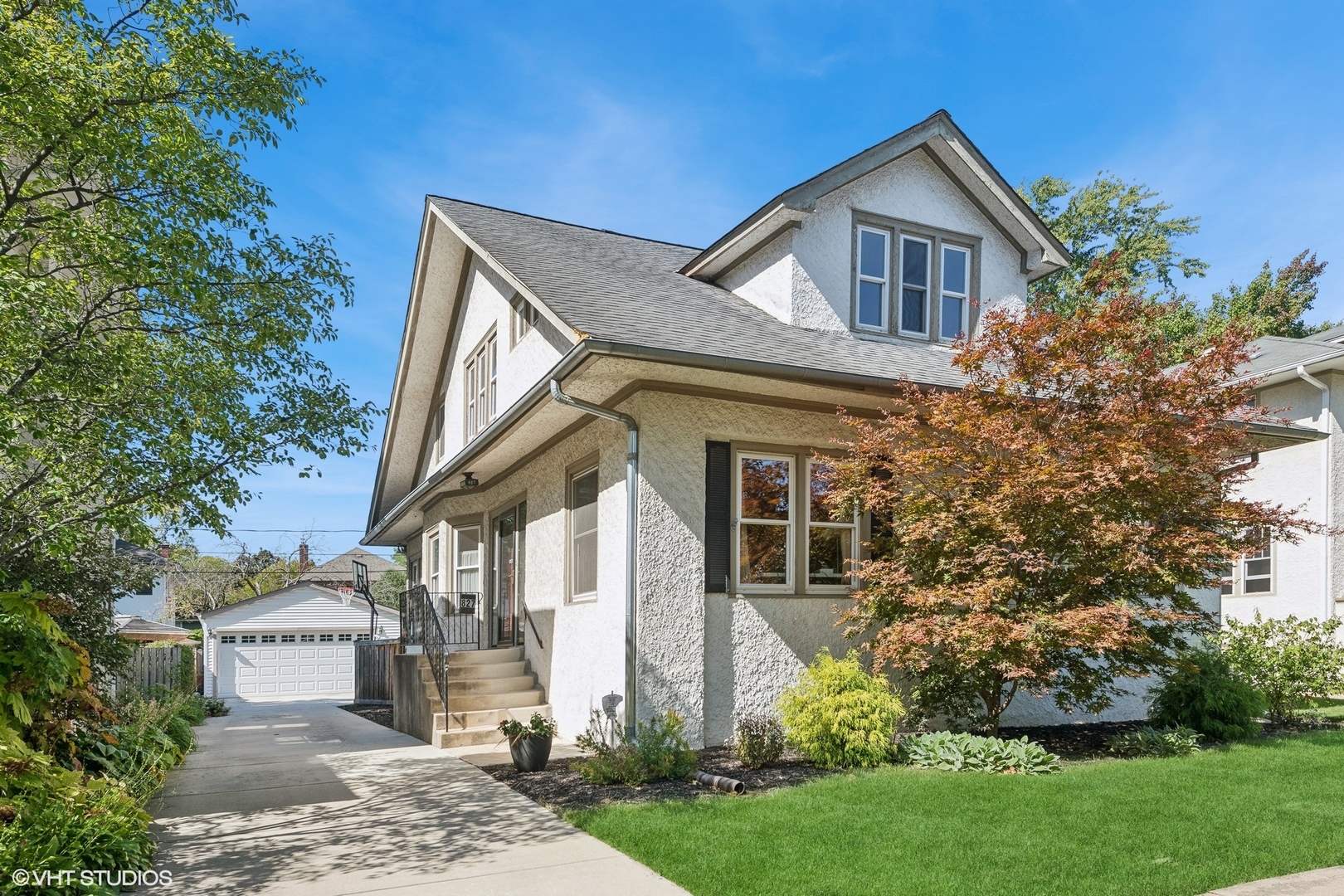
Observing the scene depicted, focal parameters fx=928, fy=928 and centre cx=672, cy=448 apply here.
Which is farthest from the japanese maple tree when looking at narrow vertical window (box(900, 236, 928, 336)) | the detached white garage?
the detached white garage

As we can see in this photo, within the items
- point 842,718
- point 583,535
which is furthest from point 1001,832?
point 583,535

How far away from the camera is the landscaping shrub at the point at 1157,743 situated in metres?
8.83

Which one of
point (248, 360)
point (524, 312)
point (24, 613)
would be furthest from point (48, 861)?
point (524, 312)

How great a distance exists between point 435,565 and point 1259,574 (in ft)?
51.1

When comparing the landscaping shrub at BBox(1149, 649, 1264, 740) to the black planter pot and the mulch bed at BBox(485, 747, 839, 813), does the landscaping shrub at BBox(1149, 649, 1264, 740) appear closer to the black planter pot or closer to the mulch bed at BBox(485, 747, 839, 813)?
the mulch bed at BBox(485, 747, 839, 813)

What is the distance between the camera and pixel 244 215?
8875mm

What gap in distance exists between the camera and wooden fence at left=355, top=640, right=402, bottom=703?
1889cm

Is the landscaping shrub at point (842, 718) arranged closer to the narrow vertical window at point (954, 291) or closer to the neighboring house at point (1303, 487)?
the narrow vertical window at point (954, 291)

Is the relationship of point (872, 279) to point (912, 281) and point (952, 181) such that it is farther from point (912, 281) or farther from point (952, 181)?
point (952, 181)

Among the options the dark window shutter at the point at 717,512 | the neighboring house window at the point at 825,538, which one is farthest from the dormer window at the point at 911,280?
the dark window shutter at the point at 717,512

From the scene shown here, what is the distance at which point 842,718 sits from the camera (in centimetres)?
825

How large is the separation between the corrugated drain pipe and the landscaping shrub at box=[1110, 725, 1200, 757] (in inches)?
186

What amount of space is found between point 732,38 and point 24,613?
10605 mm

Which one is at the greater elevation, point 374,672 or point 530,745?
point 530,745
